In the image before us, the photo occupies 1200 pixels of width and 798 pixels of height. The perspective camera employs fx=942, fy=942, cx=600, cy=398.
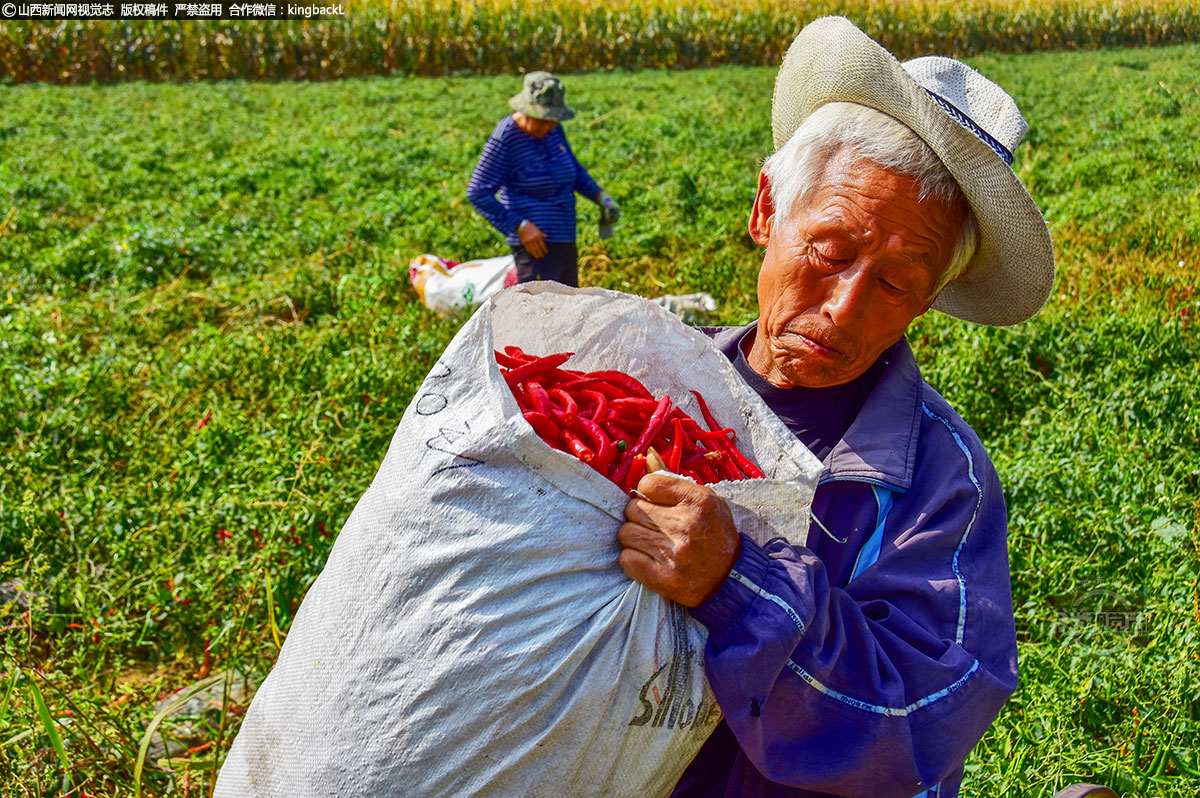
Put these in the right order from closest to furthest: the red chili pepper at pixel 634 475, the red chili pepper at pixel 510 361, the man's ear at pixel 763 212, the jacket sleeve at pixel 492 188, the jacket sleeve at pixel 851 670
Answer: the jacket sleeve at pixel 851 670 → the red chili pepper at pixel 634 475 → the red chili pepper at pixel 510 361 → the man's ear at pixel 763 212 → the jacket sleeve at pixel 492 188

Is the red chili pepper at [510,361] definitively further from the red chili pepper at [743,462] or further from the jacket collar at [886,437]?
the jacket collar at [886,437]

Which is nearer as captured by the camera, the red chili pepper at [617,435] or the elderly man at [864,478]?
the elderly man at [864,478]

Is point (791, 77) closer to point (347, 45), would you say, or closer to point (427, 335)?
point (427, 335)

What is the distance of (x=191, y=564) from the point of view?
3273 millimetres

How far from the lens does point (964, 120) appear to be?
155 cm

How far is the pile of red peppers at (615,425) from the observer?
4.52 ft

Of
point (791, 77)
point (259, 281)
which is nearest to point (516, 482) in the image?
point (791, 77)

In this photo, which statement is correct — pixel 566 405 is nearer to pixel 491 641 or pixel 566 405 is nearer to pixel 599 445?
pixel 599 445

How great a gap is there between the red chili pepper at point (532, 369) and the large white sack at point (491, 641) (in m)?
0.16

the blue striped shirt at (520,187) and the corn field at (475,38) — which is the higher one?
the corn field at (475,38)

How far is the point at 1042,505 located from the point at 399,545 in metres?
2.60

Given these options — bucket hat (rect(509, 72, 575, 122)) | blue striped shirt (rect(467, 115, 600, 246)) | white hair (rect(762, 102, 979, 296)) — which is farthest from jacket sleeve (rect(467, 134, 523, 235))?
white hair (rect(762, 102, 979, 296))

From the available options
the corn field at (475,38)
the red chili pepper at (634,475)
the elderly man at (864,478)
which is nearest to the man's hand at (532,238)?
the elderly man at (864,478)

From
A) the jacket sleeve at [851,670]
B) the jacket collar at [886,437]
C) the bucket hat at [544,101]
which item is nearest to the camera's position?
the jacket sleeve at [851,670]
